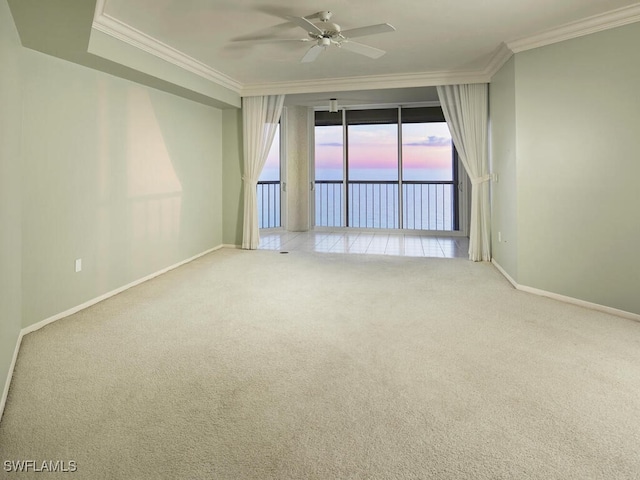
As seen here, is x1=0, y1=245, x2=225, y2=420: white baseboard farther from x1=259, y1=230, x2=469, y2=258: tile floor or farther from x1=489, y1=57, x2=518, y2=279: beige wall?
x1=489, y1=57, x2=518, y2=279: beige wall

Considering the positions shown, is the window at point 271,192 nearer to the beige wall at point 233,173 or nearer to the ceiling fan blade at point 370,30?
the beige wall at point 233,173

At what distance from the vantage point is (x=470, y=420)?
1888 millimetres

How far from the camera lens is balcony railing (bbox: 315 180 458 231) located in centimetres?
823

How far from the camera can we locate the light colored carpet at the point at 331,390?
1629 millimetres

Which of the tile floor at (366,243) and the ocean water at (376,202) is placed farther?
the ocean water at (376,202)

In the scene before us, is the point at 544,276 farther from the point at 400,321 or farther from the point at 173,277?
the point at 173,277

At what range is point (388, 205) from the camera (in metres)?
8.51

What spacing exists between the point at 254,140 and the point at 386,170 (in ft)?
10.4

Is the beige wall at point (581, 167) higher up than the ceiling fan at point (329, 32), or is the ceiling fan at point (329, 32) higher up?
the ceiling fan at point (329, 32)

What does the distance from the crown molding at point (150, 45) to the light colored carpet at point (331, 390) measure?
2.37 metres

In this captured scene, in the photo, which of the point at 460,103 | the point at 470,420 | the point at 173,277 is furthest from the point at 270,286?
the point at 460,103

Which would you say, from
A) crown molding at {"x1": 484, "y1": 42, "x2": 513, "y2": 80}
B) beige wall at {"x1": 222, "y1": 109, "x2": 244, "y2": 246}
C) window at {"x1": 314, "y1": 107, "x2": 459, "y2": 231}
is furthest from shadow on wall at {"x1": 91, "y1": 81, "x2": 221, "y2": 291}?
crown molding at {"x1": 484, "y1": 42, "x2": 513, "y2": 80}

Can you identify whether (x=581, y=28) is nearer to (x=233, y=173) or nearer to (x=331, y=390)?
(x=331, y=390)

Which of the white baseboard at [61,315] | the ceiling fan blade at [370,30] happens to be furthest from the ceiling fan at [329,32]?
the white baseboard at [61,315]
